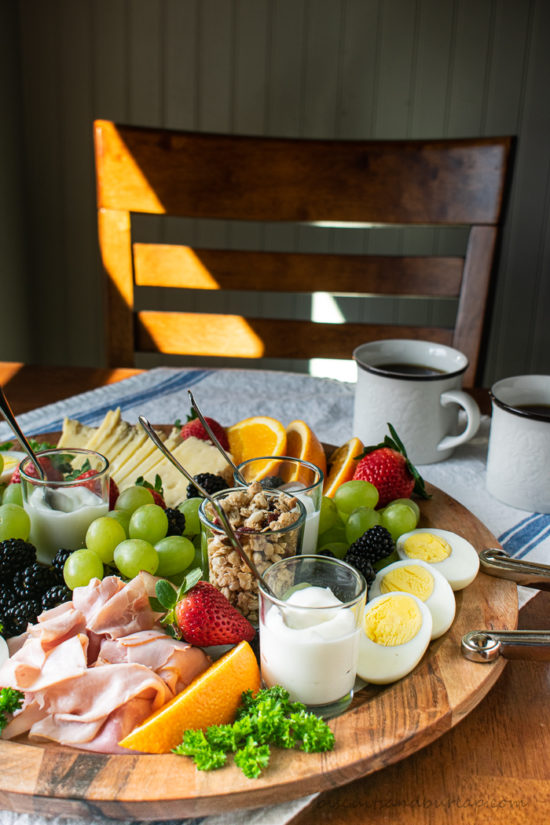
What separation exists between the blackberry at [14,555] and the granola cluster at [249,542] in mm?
217

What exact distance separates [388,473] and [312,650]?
457 millimetres

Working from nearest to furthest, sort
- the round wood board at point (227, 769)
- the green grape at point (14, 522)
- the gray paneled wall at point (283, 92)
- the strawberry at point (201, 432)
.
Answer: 1. the round wood board at point (227, 769)
2. the green grape at point (14, 522)
3. the strawberry at point (201, 432)
4. the gray paneled wall at point (283, 92)

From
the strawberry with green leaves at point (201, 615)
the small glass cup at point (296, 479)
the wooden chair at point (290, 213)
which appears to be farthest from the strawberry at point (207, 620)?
the wooden chair at point (290, 213)

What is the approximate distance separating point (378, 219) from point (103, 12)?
1.56 m

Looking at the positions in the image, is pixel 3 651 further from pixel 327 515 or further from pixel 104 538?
pixel 327 515

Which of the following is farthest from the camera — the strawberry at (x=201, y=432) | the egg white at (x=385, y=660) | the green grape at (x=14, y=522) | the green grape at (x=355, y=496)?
the strawberry at (x=201, y=432)

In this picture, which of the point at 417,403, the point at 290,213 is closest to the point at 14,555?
the point at 417,403

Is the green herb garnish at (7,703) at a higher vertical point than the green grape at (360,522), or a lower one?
lower

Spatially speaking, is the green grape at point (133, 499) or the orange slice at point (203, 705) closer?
the orange slice at point (203, 705)

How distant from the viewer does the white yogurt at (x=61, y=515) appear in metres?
1.00

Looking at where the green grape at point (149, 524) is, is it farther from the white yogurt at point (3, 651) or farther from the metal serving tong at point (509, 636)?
the metal serving tong at point (509, 636)

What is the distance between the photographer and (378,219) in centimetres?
188

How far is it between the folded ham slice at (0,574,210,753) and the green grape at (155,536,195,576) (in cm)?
13

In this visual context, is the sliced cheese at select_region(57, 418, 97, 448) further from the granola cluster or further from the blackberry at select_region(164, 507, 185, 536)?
the granola cluster
